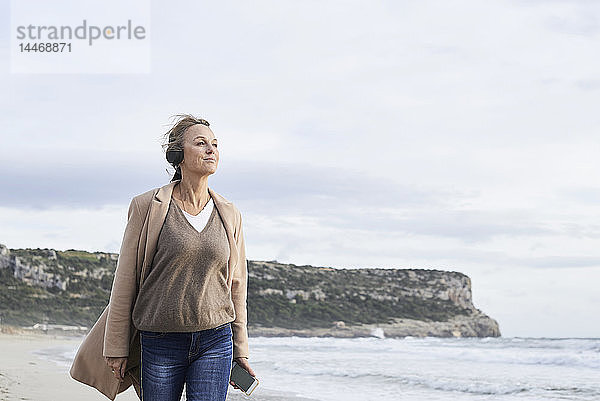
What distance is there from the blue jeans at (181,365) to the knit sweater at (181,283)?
0.05 m

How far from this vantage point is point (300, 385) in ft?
32.9

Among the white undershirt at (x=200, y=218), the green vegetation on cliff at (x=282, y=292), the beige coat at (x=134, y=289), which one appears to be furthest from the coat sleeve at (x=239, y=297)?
the green vegetation on cliff at (x=282, y=292)

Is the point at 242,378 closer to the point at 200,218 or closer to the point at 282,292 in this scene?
the point at 200,218

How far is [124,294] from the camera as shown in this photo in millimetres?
2807

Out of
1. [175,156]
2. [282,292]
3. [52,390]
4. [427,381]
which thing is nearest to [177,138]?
[175,156]

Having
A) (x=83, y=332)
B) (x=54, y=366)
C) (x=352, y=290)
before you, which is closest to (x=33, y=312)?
(x=83, y=332)

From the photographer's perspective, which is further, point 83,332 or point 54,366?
point 83,332

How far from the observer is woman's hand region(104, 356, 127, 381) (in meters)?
2.85

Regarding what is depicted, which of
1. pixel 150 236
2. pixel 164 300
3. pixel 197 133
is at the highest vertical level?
pixel 197 133

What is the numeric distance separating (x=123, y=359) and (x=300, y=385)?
7.39 metres

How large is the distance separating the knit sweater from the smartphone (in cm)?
28

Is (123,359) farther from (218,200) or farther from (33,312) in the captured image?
(33,312)

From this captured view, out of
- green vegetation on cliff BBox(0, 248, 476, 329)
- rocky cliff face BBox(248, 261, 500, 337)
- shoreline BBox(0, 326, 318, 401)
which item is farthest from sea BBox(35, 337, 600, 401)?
rocky cliff face BBox(248, 261, 500, 337)

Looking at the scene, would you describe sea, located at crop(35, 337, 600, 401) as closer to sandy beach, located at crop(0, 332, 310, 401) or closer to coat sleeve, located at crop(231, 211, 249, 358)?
sandy beach, located at crop(0, 332, 310, 401)
